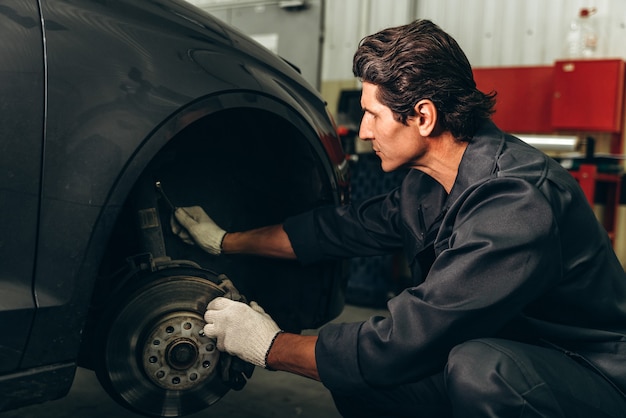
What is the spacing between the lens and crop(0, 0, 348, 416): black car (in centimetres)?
102

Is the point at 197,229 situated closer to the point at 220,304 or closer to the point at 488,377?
the point at 220,304

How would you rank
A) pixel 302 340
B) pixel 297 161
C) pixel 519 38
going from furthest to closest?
pixel 519 38, pixel 297 161, pixel 302 340

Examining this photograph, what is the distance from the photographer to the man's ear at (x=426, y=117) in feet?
4.14

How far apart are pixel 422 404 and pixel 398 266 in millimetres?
2240

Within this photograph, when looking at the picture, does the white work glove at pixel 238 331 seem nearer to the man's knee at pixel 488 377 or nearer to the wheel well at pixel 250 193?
the wheel well at pixel 250 193

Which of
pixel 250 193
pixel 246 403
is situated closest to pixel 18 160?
pixel 250 193

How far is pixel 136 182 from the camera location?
1.23 m

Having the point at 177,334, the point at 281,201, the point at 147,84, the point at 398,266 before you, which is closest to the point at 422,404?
the point at 177,334

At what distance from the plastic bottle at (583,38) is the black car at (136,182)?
250 centimetres

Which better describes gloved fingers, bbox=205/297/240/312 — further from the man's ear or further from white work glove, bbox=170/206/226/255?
the man's ear

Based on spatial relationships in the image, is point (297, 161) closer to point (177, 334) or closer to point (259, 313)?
point (259, 313)

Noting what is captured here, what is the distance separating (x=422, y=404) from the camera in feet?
4.24

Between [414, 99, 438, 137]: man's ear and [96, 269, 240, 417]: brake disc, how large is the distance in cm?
53

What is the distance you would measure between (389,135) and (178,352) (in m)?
0.60
